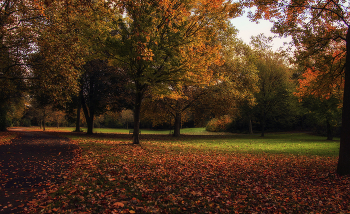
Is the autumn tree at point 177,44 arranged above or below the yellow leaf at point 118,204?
above

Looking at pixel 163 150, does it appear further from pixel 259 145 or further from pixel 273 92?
pixel 273 92

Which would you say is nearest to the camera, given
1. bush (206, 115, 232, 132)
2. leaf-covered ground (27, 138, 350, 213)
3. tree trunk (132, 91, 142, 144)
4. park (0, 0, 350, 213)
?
leaf-covered ground (27, 138, 350, 213)

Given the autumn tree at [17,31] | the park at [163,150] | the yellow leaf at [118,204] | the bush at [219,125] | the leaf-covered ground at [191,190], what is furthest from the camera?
the bush at [219,125]

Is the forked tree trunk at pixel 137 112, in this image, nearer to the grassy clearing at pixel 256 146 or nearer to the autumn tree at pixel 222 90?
the grassy clearing at pixel 256 146

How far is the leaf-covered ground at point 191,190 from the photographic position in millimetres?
4570

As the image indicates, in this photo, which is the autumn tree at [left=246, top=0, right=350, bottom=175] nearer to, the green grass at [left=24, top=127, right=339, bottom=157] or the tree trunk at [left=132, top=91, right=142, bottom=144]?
the green grass at [left=24, top=127, right=339, bottom=157]

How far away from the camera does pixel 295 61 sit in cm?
1147

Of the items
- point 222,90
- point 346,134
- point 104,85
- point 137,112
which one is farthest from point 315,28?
point 104,85

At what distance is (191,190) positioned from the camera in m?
5.76

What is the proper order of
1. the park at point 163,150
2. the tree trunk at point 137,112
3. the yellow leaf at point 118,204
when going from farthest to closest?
the tree trunk at point 137,112 → the park at point 163,150 → the yellow leaf at point 118,204

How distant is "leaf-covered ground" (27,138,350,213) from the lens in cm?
457

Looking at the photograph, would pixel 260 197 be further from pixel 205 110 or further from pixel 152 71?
pixel 205 110

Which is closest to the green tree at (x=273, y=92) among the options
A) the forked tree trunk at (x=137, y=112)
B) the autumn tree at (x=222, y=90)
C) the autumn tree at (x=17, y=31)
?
the autumn tree at (x=222, y=90)

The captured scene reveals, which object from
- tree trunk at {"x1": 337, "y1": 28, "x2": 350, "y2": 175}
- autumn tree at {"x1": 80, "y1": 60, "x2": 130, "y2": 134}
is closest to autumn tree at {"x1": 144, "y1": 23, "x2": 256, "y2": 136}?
autumn tree at {"x1": 80, "y1": 60, "x2": 130, "y2": 134}
